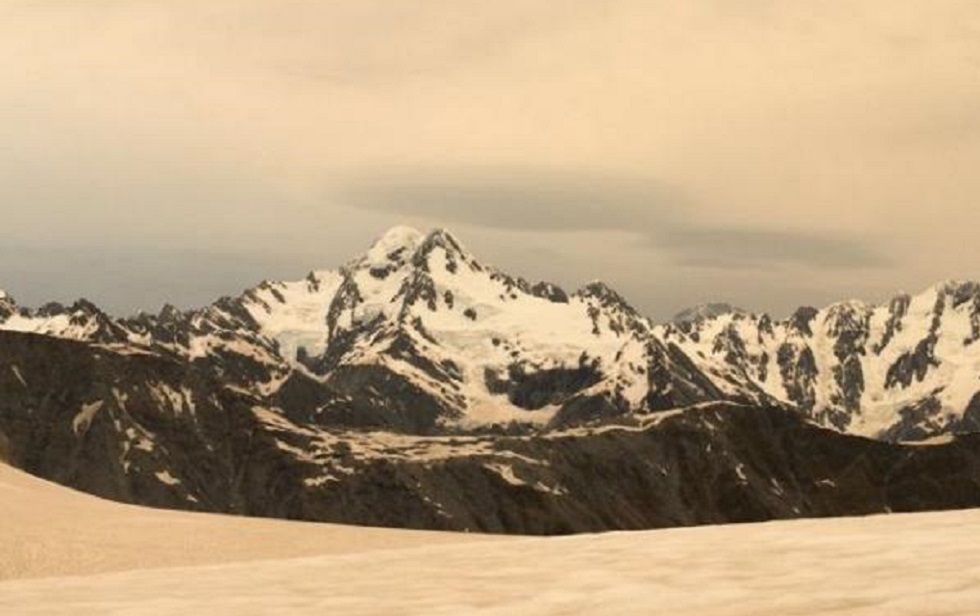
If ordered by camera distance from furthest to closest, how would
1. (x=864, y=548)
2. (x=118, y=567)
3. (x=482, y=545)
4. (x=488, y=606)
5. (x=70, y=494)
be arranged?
(x=70, y=494) → (x=118, y=567) → (x=482, y=545) → (x=864, y=548) → (x=488, y=606)

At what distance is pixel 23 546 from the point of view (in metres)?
27.2

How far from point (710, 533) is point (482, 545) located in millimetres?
2653

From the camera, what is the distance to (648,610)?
30.7 feet

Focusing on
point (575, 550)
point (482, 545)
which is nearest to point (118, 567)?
point (482, 545)

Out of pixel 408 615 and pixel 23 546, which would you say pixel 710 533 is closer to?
pixel 408 615

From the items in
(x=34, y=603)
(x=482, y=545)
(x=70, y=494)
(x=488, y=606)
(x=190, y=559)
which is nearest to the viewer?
(x=488, y=606)

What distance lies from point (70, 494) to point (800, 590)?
118ft

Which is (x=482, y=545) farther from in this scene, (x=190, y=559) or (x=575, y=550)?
(x=190, y=559)

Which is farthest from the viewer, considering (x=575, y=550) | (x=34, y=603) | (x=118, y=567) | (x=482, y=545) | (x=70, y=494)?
(x=70, y=494)

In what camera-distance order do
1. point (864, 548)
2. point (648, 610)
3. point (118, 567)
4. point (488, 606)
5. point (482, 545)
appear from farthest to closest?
1. point (118, 567)
2. point (482, 545)
3. point (864, 548)
4. point (488, 606)
5. point (648, 610)

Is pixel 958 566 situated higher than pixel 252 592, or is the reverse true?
pixel 958 566

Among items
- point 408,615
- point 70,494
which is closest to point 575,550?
point 408,615

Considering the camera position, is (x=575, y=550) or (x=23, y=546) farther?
(x=23, y=546)

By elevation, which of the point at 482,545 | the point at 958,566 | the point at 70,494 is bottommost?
the point at 70,494
